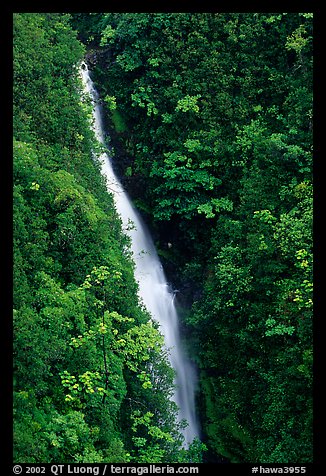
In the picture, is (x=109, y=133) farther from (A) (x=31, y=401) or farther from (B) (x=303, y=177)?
(A) (x=31, y=401)

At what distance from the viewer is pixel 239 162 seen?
44.7 feet

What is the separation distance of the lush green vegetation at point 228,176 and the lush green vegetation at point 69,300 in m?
1.99

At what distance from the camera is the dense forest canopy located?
28.9ft

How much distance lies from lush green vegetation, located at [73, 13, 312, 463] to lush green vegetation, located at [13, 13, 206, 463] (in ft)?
6.54

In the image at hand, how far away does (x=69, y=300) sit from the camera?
9.11 meters

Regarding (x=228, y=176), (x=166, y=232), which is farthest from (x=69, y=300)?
(x=228, y=176)

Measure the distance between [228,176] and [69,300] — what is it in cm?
630

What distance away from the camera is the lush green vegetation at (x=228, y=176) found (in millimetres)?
11586

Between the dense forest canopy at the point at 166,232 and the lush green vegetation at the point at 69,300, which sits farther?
the dense forest canopy at the point at 166,232

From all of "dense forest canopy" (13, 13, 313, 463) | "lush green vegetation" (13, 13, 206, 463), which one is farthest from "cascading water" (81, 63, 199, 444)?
"lush green vegetation" (13, 13, 206, 463)

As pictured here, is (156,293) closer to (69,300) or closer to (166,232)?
(166,232)

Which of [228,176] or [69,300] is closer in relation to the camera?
[69,300]

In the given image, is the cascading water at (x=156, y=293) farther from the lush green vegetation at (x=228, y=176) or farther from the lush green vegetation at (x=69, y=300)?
the lush green vegetation at (x=69, y=300)

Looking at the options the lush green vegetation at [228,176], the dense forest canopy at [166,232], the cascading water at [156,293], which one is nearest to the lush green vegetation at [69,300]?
the dense forest canopy at [166,232]
